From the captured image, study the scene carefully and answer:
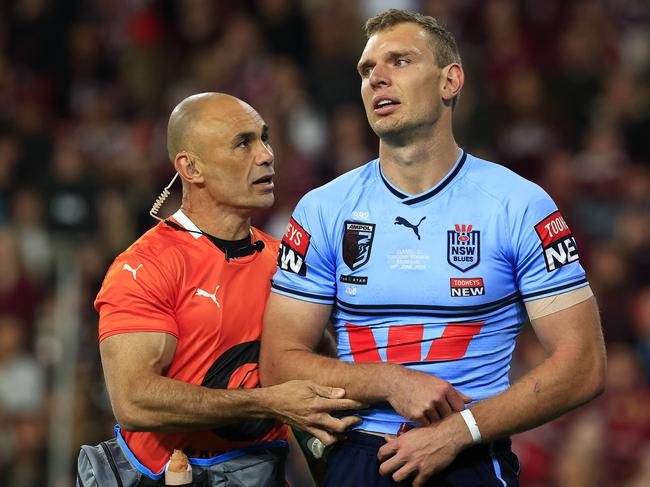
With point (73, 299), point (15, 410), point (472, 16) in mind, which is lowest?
point (15, 410)

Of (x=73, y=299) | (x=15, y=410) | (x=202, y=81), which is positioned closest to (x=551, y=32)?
(x=202, y=81)

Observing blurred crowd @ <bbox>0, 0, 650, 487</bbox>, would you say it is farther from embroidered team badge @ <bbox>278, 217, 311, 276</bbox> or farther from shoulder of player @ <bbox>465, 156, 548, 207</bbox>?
embroidered team badge @ <bbox>278, 217, 311, 276</bbox>

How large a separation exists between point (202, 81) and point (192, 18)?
0.89 meters

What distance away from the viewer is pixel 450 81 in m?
4.04

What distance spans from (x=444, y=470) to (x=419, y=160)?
104 centimetres

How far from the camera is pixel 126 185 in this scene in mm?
9969

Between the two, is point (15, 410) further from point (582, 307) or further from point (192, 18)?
point (582, 307)

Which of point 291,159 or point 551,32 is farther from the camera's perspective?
point 551,32

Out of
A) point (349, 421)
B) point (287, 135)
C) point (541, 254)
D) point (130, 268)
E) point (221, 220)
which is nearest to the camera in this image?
point (541, 254)

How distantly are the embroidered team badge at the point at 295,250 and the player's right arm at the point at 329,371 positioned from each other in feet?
0.34

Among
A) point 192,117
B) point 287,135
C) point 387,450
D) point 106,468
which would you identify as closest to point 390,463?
point 387,450

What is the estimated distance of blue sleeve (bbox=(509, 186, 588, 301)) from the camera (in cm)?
371

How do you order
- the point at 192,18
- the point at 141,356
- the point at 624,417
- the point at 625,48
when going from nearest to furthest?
the point at 141,356, the point at 624,417, the point at 625,48, the point at 192,18

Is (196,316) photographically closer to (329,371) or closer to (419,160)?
(329,371)
